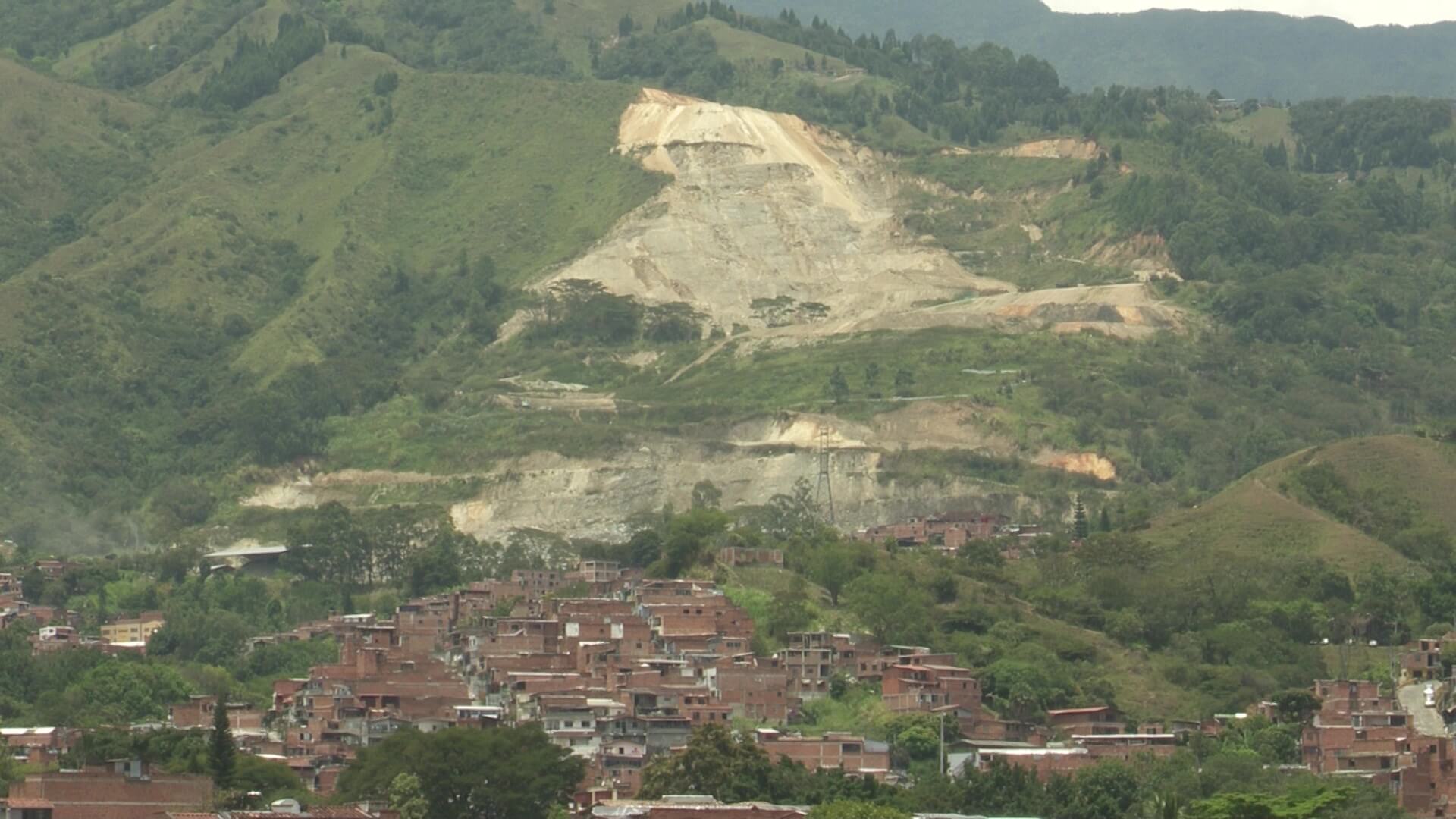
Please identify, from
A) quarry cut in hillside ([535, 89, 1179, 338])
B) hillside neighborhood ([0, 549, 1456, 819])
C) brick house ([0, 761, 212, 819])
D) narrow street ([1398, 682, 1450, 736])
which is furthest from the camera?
quarry cut in hillside ([535, 89, 1179, 338])

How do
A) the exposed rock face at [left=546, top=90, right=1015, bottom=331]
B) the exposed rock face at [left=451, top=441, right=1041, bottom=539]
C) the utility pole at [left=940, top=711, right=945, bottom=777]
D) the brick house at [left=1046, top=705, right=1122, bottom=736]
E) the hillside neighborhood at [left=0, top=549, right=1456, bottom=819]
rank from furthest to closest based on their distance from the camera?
the exposed rock face at [left=546, top=90, right=1015, bottom=331] < the exposed rock face at [left=451, top=441, right=1041, bottom=539] < the brick house at [left=1046, top=705, right=1122, bottom=736] < the utility pole at [left=940, top=711, right=945, bottom=777] < the hillside neighborhood at [left=0, top=549, right=1456, bottom=819]

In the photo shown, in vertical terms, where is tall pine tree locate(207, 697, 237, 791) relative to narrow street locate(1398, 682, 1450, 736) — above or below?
above

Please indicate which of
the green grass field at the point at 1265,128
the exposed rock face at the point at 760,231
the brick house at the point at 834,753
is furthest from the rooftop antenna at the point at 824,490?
the green grass field at the point at 1265,128

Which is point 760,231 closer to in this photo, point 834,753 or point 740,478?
point 740,478

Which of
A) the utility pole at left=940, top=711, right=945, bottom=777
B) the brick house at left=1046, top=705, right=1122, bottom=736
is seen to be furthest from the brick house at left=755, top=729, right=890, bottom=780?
the brick house at left=1046, top=705, right=1122, bottom=736

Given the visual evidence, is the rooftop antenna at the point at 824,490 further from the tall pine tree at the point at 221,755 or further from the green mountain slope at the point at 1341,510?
the tall pine tree at the point at 221,755

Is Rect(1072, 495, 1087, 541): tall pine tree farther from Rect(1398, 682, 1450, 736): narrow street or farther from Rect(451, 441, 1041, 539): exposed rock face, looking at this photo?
Rect(1398, 682, 1450, 736): narrow street
